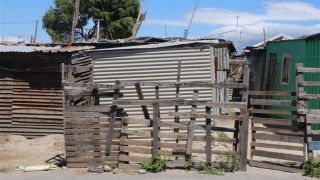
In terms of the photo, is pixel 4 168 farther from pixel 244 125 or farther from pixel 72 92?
pixel 244 125

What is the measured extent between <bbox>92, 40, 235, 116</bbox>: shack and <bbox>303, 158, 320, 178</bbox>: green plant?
5.21 m

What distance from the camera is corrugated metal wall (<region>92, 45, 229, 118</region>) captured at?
14.2 meters

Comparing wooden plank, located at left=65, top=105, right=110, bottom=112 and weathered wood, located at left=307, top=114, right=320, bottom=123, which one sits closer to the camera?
weathered wood, located at left=307, top=114, right=320, bottom=123

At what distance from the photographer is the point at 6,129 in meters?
15.0

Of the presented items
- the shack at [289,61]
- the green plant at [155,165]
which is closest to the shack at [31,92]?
the green plant at [155,165]

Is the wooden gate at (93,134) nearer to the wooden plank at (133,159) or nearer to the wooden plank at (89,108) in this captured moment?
the wooden plank at (89,108)

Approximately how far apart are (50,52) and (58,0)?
29.7 m

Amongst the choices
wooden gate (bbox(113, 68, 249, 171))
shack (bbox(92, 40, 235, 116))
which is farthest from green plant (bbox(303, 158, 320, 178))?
shack (bbox(92, 40, 235, 116))

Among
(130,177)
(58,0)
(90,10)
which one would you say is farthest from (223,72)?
(58,0)

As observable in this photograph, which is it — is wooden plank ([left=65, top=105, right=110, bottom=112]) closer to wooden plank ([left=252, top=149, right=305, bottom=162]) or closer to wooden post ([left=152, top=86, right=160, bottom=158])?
wooden post ([left=152, top=86, right=160, bottom=158])

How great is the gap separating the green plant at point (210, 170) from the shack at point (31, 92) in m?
6.32

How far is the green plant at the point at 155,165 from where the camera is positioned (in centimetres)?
946

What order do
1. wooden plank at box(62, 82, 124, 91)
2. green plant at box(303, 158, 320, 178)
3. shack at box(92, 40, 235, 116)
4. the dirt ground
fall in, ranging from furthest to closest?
shack at box(92, 40, 235, 116) < the dirt ground < wooden plank at box(62, 82, 124, 91) < green plant at box(303, 158, 320, 178)

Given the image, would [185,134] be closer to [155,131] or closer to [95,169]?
[155,131]
